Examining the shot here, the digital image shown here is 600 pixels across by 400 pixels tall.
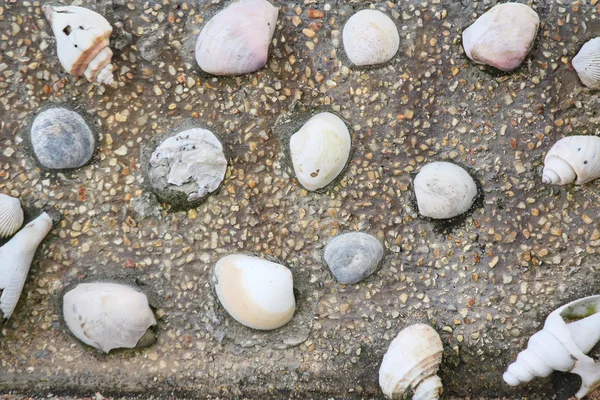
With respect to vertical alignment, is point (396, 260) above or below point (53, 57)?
below

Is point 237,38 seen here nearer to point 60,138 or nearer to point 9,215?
point 60,138

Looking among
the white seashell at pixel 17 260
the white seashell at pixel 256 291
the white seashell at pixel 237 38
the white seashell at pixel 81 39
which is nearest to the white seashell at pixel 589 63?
the white seashell at pixel 237 38

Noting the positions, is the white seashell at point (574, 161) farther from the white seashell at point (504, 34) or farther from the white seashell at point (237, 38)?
the white seashell at point (237, 38)

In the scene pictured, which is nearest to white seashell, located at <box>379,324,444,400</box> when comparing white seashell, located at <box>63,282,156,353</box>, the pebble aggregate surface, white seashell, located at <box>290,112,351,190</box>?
the pebble aggregate surface

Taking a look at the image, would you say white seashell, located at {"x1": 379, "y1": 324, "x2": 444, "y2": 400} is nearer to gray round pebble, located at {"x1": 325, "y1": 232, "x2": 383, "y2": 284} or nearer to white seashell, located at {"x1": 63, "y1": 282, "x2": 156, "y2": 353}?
gray round pebble, located at {"x1": 325, "y1": 232, "x2": 383, "y2": 284}

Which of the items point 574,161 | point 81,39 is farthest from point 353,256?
point 81,39

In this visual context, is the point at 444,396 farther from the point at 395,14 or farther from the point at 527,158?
the point at 395,14

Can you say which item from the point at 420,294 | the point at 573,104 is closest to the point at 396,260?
the point at 420,294
